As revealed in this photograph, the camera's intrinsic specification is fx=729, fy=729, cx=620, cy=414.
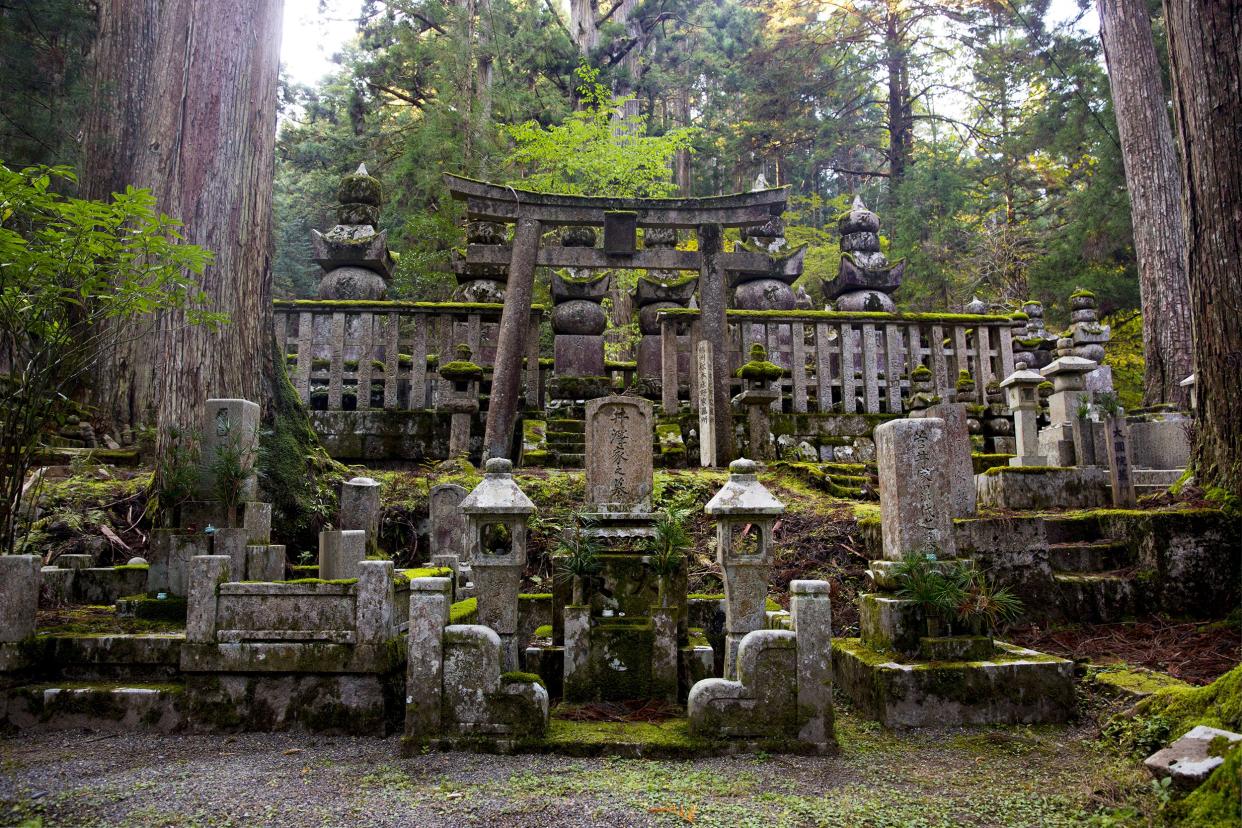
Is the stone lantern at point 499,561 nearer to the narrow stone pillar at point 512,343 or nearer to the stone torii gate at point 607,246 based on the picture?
the narrow stone pillar at point 512,343

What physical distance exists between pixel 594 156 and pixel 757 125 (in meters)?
8.18

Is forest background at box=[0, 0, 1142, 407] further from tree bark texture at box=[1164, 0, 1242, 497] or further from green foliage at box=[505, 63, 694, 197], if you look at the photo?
tree bark texture at box=[1164, 0, 1242, 497]

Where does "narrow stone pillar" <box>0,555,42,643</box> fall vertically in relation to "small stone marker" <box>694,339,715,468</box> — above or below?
below

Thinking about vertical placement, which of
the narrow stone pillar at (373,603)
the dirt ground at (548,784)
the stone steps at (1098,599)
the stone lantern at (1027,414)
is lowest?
the dirt ground at (548,784)

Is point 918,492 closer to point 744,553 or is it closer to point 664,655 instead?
point 744,553

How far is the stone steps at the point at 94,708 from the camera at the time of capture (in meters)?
4.46

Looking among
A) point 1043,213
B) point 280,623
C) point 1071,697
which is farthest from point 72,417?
point 1043,213

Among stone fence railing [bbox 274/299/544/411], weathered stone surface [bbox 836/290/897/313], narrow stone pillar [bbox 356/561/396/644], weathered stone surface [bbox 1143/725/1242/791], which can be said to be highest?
weathered stone surface [bbox 836/290/897/313]

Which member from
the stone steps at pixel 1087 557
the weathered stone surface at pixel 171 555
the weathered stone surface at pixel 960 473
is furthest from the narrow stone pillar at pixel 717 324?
the weathered stone surface at pixel 171 555

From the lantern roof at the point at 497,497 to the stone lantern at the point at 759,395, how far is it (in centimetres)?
557

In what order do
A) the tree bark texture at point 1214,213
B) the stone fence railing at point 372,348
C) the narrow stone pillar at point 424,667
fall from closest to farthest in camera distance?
the narrow stone pillar at point 424,667 < the tree bark texture at point 1214,213 < the stone fence railing at point 372,348

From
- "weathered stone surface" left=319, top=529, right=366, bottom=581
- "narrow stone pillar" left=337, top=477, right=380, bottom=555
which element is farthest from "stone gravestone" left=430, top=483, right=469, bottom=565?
"weathered stone surface" left=319, top=529, right=366, bottom=581

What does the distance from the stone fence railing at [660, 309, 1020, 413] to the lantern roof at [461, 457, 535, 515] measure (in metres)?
6.34

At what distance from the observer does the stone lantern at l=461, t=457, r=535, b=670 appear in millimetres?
5188
